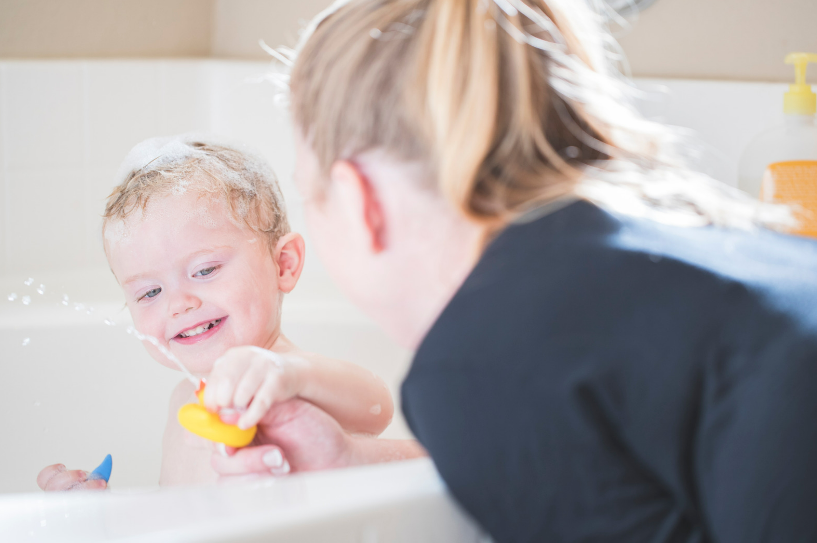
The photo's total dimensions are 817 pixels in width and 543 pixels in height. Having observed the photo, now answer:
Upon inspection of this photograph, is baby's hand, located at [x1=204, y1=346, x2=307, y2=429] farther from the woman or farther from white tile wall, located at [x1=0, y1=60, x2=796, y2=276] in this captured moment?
white tile wall, located at [x1=0, y1=60, x2=796, y2=276]

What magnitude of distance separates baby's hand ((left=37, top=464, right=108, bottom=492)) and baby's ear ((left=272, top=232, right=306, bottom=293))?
0.35 meters

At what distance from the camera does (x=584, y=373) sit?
45 centimetres

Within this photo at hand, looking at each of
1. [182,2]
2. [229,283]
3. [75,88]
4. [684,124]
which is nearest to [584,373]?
[229,283]

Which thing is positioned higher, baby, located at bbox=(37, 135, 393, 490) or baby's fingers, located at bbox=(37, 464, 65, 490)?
baby, located at bbox=(37, 135, 393, 490)

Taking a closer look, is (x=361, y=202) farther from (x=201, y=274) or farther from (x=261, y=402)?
(x=201, y=274)

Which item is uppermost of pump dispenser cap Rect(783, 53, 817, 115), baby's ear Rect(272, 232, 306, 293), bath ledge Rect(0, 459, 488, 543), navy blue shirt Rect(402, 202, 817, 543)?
pump dispenser cap Rect(783, 53, 817, 115)

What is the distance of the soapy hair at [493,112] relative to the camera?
1.81 feet

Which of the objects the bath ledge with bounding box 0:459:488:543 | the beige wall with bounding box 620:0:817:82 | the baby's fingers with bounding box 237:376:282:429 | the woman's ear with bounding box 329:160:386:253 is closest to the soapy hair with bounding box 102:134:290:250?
the baby's fingers with bounding box 237:376:282:429

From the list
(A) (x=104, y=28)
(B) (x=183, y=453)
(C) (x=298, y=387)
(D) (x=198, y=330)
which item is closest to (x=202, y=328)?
(D) (x=198, y=330)

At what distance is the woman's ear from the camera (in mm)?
597

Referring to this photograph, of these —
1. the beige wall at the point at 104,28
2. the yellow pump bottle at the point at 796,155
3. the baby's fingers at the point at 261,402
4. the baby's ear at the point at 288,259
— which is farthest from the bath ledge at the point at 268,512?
the beige wall at the point at 104,28

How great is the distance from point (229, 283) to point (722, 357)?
715mm

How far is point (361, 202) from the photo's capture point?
60 cm

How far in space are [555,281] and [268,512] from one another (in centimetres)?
23
